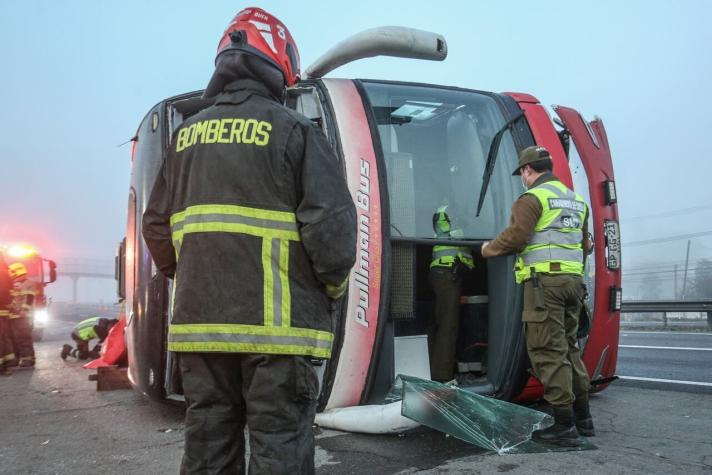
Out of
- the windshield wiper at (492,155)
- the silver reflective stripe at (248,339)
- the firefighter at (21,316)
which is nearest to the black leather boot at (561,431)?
A: the windshield wiper at (492,155)

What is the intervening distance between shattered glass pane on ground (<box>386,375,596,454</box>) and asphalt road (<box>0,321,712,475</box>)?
0.33ft

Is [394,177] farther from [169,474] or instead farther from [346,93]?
[169,474]

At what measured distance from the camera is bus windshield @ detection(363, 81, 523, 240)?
400cm

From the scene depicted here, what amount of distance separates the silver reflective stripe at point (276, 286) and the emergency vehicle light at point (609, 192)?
3008mm

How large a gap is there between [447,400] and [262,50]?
2156 mm

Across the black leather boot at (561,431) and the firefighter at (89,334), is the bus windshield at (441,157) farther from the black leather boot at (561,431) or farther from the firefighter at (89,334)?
the firefighter at (89,334)

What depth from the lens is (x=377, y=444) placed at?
3.38 meters

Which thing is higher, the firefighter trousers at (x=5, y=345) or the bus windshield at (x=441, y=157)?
the bus windshield at (x=441, y=157)

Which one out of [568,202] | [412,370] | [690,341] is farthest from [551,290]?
[690,341]

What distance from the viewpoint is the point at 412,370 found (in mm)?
4207

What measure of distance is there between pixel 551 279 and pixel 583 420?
2.81ft

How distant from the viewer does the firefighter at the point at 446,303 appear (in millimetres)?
4480

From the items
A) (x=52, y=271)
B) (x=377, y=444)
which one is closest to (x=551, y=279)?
(x=377, y=444)

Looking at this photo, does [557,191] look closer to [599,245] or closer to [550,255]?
[550,255]
